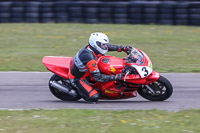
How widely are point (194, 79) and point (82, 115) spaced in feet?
12.9

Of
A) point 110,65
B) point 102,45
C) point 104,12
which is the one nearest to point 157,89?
point 110,65

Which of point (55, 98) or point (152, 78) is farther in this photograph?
point (55, 98)

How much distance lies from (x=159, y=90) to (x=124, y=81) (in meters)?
0.66

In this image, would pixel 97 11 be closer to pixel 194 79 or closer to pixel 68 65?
pixel 194 79

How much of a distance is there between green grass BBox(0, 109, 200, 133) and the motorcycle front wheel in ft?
2.38

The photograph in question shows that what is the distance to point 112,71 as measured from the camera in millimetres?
6980

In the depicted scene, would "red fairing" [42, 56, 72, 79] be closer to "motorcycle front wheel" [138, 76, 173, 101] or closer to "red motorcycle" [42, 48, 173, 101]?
"red motorcycle" [42, 48, 173, 101]

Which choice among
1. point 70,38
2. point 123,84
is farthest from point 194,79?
point 70,38

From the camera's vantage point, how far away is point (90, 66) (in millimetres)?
6852

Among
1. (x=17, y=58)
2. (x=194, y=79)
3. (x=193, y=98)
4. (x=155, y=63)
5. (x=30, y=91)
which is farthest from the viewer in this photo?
(x=17, y=58)

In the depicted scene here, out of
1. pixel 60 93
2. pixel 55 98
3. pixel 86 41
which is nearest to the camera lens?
pixel 60 93

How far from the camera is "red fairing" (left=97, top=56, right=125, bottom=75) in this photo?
6949 mm

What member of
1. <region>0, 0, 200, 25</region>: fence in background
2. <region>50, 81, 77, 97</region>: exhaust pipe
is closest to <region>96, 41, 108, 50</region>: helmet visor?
<region>50, 81, 77, 97</region>: exhaust pipe

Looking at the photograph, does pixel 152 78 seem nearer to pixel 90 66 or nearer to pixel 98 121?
pixel 90 66
